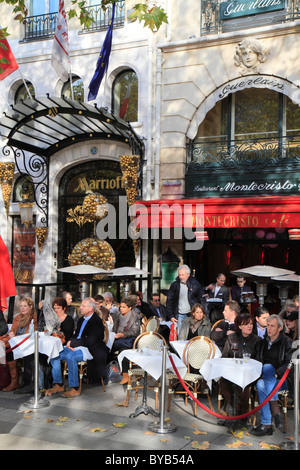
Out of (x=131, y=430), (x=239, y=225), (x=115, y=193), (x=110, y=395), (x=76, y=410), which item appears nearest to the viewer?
(x=131, y=430)

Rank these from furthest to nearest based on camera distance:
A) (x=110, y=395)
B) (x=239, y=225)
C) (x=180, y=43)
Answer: (x=180, y=43), (x=239, y=225), (x=110, y=395)

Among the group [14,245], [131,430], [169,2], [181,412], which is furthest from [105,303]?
[169,2]

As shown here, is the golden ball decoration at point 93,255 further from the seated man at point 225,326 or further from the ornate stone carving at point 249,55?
the seated man at point 225,326

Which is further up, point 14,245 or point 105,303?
point 14,245

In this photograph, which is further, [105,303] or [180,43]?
[180,43]

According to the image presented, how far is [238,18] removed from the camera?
1320 centimetres

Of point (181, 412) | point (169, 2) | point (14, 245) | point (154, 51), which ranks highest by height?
point (169, 2)

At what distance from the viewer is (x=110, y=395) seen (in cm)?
794

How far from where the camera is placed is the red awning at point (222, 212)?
11.3 m

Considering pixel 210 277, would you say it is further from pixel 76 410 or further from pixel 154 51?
pixel 76 410

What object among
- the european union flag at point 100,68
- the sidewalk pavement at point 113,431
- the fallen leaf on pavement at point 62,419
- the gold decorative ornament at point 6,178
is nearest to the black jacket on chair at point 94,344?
the sidewalk pavement at point 113,431

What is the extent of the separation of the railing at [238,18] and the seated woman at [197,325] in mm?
8147

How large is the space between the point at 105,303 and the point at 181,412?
12.3ft

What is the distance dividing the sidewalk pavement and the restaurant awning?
267 inches
